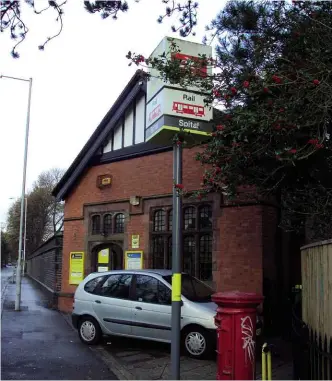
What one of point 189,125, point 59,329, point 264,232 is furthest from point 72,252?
point 189,125

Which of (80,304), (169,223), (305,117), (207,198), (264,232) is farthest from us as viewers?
(169,223)

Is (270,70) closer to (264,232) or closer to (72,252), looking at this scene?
(264,232)

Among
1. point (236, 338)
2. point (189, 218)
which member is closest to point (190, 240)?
point (189, 218)

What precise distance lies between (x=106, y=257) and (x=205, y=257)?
4.41 meters

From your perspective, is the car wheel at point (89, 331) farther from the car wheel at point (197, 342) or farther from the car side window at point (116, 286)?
the car wheel at point (197, 342)

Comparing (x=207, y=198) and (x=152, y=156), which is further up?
(x=152, y=156)

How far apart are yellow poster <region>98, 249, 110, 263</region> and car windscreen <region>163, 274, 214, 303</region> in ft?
19.8

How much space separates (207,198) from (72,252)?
5.93 m

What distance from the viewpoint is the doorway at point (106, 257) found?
1540 cm

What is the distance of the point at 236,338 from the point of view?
5891 mm

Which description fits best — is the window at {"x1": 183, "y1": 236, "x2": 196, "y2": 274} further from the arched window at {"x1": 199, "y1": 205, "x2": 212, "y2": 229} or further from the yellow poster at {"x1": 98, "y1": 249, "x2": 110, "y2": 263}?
the yellow poster at {"x1": 98, "y1": 249, "x2": 110, "y2": 263}

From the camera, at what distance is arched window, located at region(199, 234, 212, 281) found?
12.1 m

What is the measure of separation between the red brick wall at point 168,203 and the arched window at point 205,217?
1.31 ft

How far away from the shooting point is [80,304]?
33.9ft
